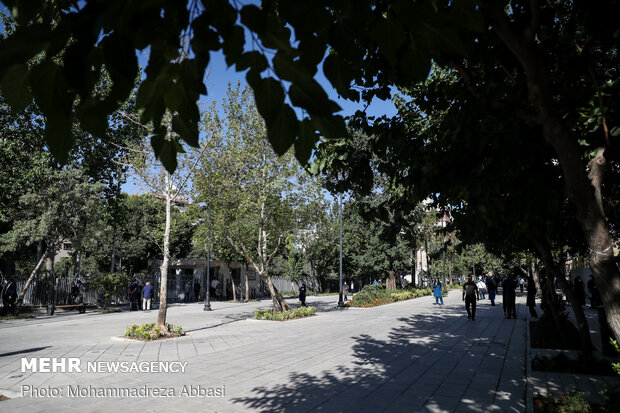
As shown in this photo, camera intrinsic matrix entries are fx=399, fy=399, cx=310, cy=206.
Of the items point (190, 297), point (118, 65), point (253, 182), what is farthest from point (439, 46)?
point (190, 297)

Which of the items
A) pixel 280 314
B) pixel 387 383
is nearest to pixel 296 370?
pixel 387 383

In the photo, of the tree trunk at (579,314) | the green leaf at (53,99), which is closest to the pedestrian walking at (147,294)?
the tree trunk at (579,314)

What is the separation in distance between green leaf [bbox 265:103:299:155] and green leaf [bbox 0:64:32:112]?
Answer: 2.55 feet

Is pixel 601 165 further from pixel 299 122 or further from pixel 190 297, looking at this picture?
pixel 190 297

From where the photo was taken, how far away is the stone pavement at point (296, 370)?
575 cm

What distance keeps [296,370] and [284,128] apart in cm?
726

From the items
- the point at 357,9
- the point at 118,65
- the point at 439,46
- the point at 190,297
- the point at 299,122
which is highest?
the point at 357,9

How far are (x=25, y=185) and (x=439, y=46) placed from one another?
24.5 meters

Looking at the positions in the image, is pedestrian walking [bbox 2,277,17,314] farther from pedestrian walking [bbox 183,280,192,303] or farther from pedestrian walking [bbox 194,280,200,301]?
pedestrian walking [bbox 194,280,200,301]

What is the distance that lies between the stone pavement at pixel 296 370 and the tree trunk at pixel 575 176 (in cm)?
329

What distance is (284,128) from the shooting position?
4.62 feet

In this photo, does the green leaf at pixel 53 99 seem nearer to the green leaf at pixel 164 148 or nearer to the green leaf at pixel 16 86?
the green leaf at pixel 16 86

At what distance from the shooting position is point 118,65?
50.5 inches

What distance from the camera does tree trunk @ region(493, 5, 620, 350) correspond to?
9.85 ft
